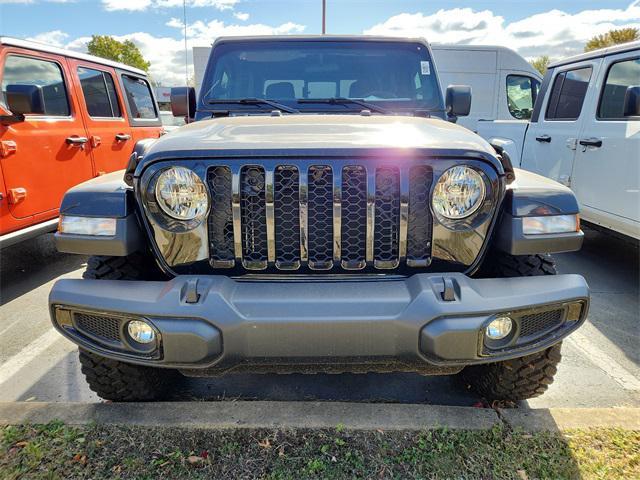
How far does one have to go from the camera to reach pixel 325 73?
315cm

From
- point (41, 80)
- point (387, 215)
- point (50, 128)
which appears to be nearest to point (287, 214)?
point (387, 215)

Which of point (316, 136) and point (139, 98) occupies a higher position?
point (139, 98)

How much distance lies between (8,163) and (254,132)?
276 cm

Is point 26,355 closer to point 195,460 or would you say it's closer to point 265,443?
point 195,460

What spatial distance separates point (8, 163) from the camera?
12.2 ft

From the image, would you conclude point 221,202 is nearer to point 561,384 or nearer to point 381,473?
point 381,473

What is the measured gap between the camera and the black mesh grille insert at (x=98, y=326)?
1839 mm

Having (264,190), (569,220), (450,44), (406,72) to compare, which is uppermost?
(450,44)

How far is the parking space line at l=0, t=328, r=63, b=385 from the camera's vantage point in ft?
9.24

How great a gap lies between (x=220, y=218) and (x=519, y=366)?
1.56 meters

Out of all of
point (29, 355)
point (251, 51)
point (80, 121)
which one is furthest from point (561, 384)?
point (80, 121)

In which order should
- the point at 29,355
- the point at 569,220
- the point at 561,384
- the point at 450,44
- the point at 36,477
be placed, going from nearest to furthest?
1. the point at 36,477
2. the point at 569,220
3. the point at 561,384
4. the point at 29,355
5. the point at 450,44

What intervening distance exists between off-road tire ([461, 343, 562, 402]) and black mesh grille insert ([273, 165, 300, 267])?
117cm

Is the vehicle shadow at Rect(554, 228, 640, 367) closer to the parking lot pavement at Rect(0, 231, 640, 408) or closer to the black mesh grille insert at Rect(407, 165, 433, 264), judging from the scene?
the parking lot pavement at Rect(0, 231, 640, 408)
